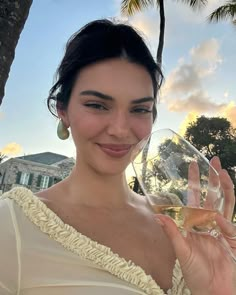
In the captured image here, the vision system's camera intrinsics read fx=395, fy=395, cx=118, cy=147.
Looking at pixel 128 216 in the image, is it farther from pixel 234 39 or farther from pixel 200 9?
pixel 234 39

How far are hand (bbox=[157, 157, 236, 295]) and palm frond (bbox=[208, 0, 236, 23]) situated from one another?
15705 millimetres

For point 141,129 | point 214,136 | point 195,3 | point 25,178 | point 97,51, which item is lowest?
point 141,129

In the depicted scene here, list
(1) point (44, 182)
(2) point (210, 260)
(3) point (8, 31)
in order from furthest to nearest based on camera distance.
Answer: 1. (1) point (44, 182)
2. (3) point (8, 31)
3. (2) point (210, 260)

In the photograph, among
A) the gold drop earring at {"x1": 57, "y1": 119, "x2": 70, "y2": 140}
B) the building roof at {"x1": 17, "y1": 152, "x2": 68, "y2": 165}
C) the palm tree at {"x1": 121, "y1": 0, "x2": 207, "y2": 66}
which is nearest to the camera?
the gold drop earring at {"x1": 57, "y1": 119, "x2": 70, "y2": 140}

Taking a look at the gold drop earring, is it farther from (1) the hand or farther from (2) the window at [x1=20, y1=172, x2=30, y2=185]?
(2) the window at [x1=20, y1=172, x2=30, y2=185]

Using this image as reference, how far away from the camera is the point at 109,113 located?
5.24 ft

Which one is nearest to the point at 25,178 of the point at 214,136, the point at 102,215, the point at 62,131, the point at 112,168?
the point at 214,136

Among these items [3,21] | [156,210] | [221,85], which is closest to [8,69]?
[3,21]

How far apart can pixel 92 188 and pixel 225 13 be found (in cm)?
1570

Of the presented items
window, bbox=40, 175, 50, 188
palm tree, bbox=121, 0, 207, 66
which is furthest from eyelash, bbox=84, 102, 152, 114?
window, bbox=40, 175, 50, 188

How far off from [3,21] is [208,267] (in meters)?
2.03

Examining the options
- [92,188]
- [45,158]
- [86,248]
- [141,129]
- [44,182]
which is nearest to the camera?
[86,248]

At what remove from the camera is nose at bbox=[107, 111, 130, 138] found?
5.03ft

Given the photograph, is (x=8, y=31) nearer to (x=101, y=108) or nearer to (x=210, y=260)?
(x=101, y=108)
